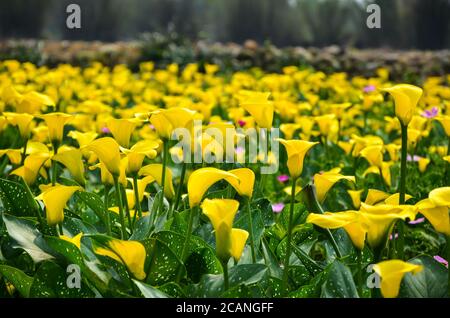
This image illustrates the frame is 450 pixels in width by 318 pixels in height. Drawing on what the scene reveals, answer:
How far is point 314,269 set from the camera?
5.30 feet

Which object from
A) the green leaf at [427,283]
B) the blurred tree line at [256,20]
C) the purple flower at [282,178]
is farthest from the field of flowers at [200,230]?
the blurred tree line at [256,20]

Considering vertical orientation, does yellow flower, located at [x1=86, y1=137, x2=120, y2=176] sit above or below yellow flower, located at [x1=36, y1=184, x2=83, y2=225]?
above

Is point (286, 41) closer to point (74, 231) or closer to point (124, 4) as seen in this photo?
point (124, 4)

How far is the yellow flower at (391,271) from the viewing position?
3.81ft

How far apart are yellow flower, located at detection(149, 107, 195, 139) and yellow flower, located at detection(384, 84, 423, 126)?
529 mm

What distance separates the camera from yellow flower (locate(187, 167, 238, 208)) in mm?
1380

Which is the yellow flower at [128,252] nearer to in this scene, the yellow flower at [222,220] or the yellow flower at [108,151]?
the yellow flower at [222,220]

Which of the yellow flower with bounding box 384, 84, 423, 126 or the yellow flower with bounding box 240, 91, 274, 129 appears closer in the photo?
the yellow flower with bounding box 384, 84, 423, 126

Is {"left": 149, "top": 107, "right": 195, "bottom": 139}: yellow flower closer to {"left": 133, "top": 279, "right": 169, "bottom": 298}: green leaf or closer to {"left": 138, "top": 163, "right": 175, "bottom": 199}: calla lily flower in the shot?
{"left": 138, "top": 163, "right": 175, "bottom": 199}: calla lily flower

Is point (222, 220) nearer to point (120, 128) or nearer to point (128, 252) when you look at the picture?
point (128, 252)

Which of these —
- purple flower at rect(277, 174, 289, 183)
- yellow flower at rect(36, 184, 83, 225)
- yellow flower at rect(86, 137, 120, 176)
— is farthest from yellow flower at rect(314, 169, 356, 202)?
purple flower at rect(277, 174, 289, 183)

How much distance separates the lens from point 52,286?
1.46 m
